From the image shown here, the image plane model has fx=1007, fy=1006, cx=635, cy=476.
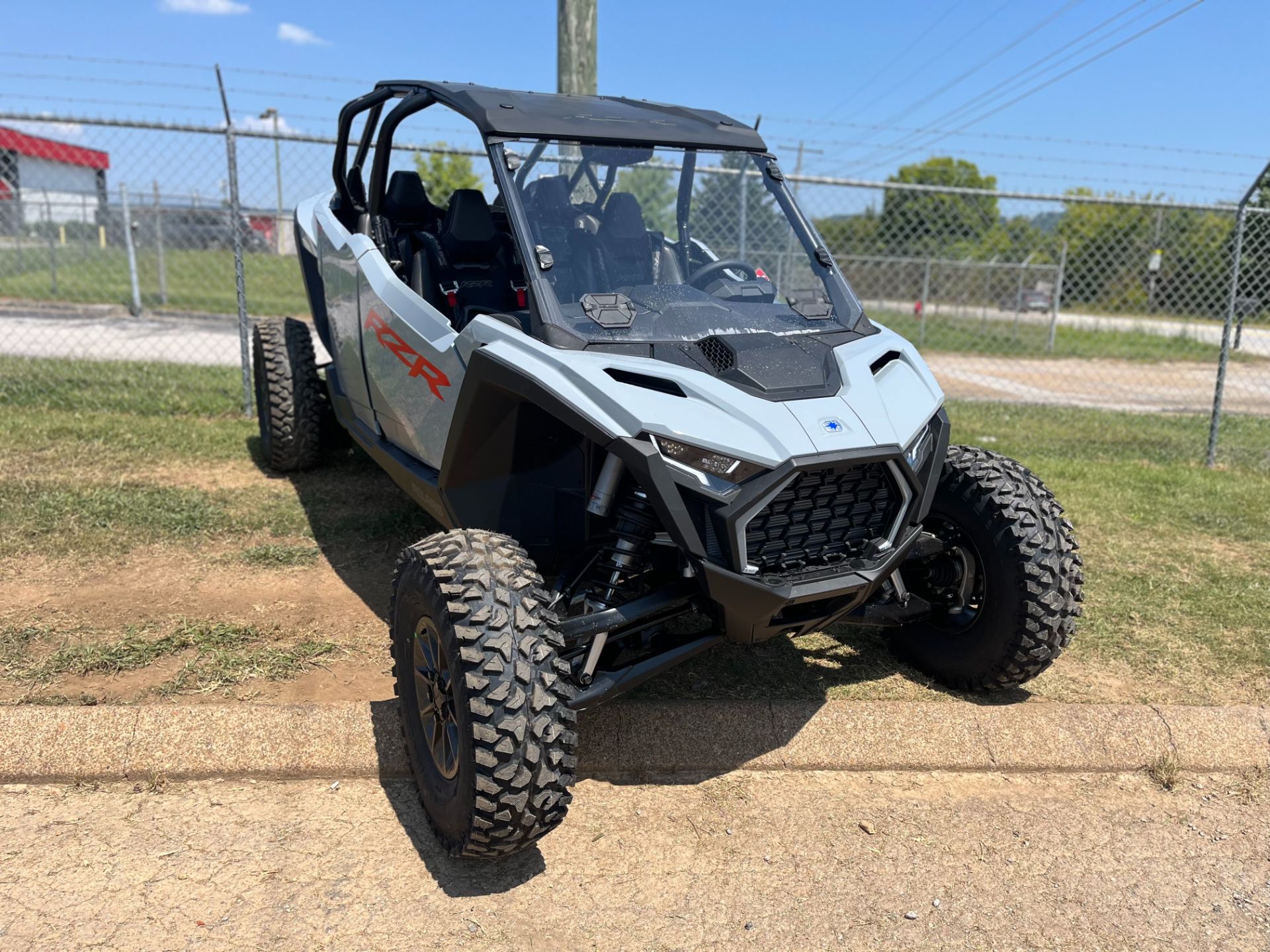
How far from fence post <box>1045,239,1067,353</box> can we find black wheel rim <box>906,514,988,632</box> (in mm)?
12832

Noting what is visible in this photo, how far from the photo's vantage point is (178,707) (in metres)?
3.39

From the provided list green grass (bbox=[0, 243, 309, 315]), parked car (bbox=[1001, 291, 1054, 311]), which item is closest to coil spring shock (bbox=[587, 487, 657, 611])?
green grass (bbox=[0, 243, 309, 315])

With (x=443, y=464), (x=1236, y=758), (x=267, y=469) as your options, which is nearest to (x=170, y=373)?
(x=267, y=469)

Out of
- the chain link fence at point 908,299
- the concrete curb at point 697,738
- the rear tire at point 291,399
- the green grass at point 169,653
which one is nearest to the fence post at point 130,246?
the chain link fence at point 908,299

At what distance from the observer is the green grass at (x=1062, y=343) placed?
59.1 ft

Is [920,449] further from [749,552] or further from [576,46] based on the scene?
[576,46]

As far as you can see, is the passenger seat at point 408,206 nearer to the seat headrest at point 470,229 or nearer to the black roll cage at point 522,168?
the black roll cage at point 522,168

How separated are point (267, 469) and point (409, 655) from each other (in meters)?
Result: 3.77

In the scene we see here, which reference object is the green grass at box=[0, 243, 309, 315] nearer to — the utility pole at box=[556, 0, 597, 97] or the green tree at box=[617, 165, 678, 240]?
the utility pole at box=[556, 0, 597, 97]

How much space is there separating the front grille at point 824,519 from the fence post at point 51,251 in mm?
16044

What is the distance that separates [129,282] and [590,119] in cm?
1745

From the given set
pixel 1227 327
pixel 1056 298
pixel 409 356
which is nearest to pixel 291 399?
pixel 409 356

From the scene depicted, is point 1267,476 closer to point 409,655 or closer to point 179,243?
point 409,655

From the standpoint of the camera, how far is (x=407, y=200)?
207 inches
